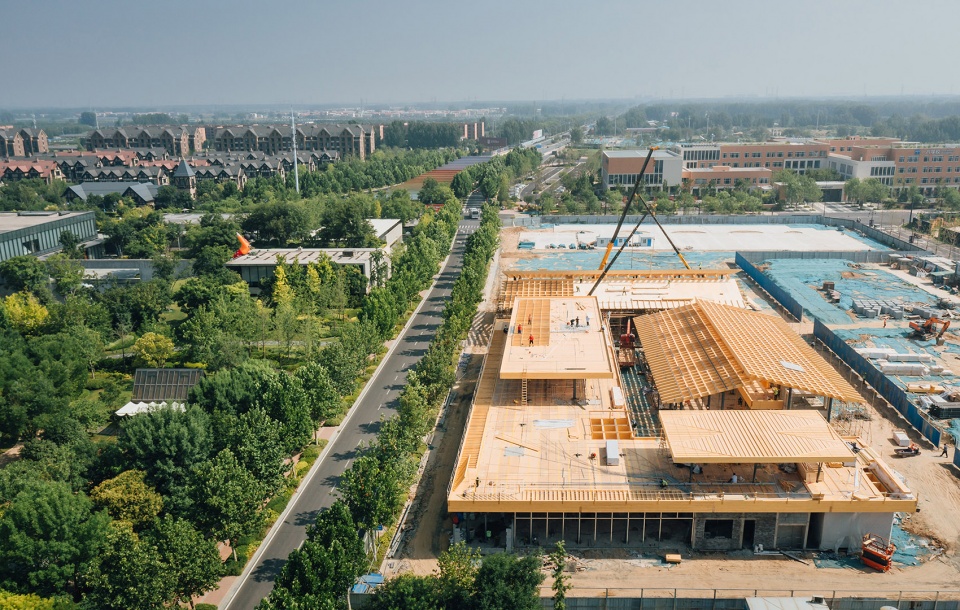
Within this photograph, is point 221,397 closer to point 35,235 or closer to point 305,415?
point 305,415

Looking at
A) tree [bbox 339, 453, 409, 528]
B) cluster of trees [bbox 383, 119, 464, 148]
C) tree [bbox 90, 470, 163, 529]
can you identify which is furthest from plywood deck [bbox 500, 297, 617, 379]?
cluster of trees [bbox 383, 119, 464, 148]

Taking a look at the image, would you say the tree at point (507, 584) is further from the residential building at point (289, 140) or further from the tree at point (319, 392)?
the residential building at point (289, 140)

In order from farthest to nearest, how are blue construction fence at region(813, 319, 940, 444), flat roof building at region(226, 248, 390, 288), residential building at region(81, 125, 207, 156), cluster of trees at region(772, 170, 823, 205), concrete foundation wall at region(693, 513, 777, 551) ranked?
residential building at region(81, 125, 207, 156)
cluster of trees at region(772, 170, 823, 205)
flat roof building at region(226, 248, 390, 288)
blue construction fence at region(813, 319, 940, 444)
concrete foundation wall at region(693, 513, 777, 551)

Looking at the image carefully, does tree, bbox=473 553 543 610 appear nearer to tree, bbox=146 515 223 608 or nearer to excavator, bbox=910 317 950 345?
tree, bbox=146 515 223 608

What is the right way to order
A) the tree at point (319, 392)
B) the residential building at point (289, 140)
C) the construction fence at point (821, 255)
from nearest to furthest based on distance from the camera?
the tree at point (319, 392) < the construction fence at point (821, 255) < the residential building at point (289, 140)

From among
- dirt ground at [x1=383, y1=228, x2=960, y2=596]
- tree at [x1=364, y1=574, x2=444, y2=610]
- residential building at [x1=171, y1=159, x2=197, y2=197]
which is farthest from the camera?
residential building at [x1=171, y1=159, x2=197, y2=197]

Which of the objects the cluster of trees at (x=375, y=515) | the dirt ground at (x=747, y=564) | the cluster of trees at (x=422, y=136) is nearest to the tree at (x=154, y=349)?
the cluster of trees at (x=375, y=515)

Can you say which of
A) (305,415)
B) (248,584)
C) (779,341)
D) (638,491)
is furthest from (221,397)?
(779,341)
